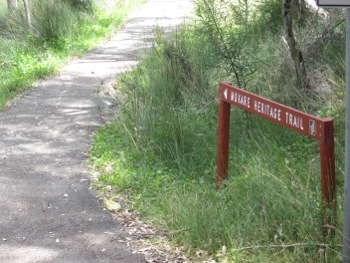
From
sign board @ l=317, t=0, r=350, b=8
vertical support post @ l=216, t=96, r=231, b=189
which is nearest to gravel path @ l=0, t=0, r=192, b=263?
vertical support post @ l=216, t=96, r=231, b=189

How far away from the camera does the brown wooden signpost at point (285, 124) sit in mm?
5113

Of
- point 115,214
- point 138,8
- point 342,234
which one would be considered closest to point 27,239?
point 115,214

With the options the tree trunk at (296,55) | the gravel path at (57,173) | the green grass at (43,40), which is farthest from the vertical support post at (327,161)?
the green grass at (43,40)

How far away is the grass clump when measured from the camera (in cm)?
541

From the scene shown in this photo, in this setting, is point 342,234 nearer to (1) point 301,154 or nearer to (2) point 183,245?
(2) point 183,245

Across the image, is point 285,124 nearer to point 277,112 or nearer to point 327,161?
point 277,112

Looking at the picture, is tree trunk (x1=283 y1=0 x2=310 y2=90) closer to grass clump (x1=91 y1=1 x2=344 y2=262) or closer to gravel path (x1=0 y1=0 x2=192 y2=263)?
grass clump (x1=91 y1=1 x2=344 y2=262)

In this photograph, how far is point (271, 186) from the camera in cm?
581

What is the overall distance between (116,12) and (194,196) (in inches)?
560

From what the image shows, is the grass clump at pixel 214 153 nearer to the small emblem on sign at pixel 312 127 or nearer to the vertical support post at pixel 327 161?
the vertical support post at pixel 327 161

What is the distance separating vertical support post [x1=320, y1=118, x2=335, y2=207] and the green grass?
674 cm

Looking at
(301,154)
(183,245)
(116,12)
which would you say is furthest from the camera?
(116,12)

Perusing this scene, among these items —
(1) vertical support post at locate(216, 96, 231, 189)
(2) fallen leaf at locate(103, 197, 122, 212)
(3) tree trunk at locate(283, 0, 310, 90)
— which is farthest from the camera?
(3) tree trunk at locate(283, 0, 310, 90)

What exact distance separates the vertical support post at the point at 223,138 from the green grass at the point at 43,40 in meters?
5.03
